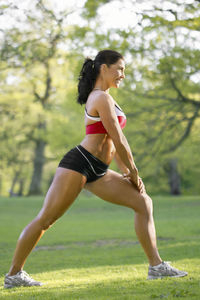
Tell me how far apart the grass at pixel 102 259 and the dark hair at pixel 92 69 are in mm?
1821

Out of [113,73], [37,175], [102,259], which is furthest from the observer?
[37,175]

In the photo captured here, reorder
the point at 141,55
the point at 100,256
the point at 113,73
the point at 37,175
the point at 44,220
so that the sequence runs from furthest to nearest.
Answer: the point at 37,175, the point at 141,55, the point at 100,256, the point at 113,73, the point at 44,220

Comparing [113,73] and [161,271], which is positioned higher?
[113,73]

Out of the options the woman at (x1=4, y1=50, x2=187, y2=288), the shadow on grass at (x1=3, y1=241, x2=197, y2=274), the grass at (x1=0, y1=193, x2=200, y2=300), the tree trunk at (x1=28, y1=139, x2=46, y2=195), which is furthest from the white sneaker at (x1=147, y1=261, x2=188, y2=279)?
the tree trunk at (x1=28, y1=139, x2=46, y2=195)

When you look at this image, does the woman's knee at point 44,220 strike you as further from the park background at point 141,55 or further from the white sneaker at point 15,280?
A: the park background at point 141,55

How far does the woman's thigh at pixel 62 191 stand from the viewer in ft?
15.7

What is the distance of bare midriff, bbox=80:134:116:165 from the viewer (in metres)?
4.86

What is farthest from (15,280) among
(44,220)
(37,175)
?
(37,175)

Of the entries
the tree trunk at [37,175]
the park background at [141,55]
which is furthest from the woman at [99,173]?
the tree trunk at [37,175]

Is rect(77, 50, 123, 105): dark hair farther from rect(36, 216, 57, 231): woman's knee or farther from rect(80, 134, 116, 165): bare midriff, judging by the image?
rect(36, 216, 57, 231): woman's knee

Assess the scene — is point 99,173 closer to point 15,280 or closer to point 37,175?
point 15,280

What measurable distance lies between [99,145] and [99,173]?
0.26 meters

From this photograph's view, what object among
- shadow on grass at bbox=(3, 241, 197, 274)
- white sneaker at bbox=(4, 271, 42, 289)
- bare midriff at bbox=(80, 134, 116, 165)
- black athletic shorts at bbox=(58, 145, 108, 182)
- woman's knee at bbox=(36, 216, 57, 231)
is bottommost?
shadow on grass at bbox=(3, 241, 197, 274)

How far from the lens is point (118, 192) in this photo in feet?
16.2
